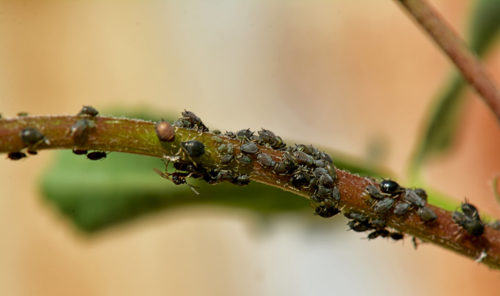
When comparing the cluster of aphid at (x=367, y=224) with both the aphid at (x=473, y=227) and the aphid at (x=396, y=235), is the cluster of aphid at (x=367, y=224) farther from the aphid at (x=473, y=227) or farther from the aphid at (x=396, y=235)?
the aphid at (x=473, y=227)

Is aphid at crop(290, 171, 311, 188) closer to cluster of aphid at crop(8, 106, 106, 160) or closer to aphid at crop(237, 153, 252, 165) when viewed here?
aphid at crop(237, 153, 252, 165)

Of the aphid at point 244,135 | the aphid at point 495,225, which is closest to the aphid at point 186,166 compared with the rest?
the aphid at point 244,135

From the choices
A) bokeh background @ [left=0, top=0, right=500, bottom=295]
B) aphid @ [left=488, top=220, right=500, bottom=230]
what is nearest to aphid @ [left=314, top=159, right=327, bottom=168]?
aphid @ [left=488, top=220, right=500, bottom=230]

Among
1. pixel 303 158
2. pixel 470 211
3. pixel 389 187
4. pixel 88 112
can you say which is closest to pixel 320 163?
pixel 303 158

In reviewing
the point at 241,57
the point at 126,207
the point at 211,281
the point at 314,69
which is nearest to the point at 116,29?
the point at 241,57

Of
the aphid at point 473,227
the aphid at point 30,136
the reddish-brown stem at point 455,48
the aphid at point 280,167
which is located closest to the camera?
the aphid at point 30,136
